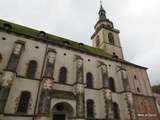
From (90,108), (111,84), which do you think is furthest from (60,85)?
(111,84)

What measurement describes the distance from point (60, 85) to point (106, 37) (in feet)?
62.3

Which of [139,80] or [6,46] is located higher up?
[6,46]

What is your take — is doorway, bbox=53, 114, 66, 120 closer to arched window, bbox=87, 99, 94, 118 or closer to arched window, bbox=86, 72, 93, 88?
arched window, bbox=87, 99, 94, 118

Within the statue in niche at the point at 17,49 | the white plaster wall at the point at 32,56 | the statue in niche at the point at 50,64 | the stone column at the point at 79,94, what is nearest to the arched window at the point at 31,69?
the white plaster wall at the point at 32,56

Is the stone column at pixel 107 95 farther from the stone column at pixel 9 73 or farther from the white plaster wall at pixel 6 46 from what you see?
the white plaster wall at pixel 6 46

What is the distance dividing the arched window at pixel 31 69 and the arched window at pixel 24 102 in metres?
2.12

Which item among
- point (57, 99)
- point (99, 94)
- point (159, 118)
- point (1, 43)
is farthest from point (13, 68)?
point (159, 118)

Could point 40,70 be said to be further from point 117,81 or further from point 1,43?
point 117,81

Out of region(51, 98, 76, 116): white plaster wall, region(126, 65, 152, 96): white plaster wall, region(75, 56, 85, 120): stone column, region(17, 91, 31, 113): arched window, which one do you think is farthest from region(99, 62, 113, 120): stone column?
region(17, 91, 31, 113): arched window

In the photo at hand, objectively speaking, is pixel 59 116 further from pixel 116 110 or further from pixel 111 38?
pixel 111 38

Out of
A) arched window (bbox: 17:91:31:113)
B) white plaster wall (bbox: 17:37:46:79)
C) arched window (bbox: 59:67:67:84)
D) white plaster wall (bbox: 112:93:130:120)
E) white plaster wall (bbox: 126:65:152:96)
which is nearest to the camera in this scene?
arched window (bbox: 17:91:31:113)

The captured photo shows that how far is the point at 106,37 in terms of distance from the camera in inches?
1256

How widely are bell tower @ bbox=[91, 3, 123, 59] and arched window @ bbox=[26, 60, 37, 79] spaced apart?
56.8 feet

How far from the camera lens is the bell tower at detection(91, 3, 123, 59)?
101 feet
